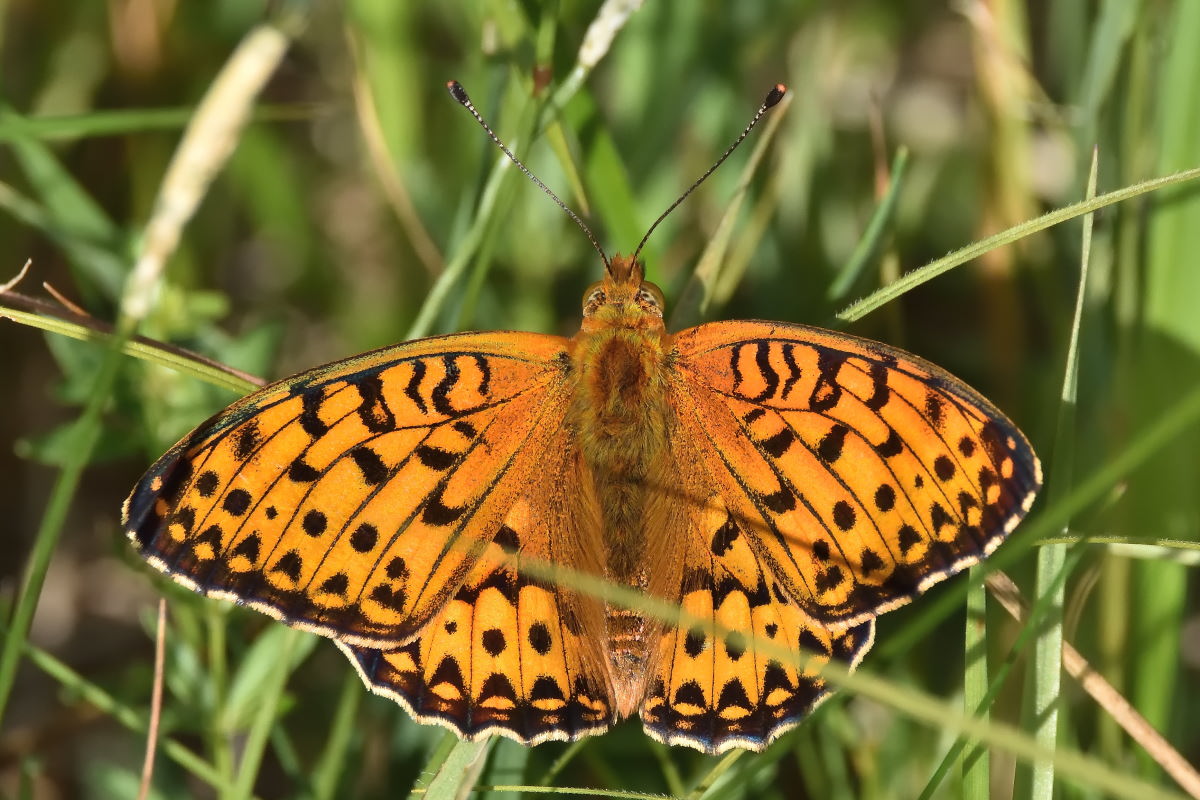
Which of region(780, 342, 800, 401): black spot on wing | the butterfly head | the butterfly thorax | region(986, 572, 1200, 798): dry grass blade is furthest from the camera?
the butterfly head

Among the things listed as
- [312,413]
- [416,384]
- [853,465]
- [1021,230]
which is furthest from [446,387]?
[1021,230]

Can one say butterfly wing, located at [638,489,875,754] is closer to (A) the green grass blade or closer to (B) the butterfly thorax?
(B) the butterfly thorax

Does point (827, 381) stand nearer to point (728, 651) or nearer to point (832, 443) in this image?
point (832, 443)

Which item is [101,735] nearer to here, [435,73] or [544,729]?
[544,729]

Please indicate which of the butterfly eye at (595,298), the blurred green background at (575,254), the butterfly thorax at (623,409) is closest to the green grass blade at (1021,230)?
the blurred green background at (575,254)

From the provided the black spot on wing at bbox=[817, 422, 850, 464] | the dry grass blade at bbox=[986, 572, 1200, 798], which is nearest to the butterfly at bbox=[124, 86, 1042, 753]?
the black spot on wing at bbox=[817, 422, 850, 464]

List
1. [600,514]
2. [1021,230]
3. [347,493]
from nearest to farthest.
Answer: [1021,230]
[347,493]
[600,514]
